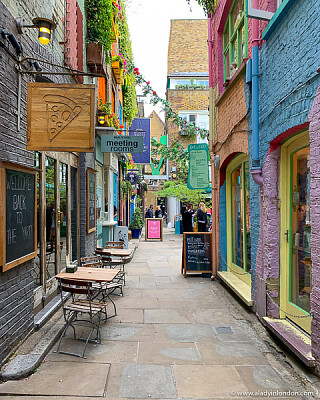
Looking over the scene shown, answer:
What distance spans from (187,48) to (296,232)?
1040 inches

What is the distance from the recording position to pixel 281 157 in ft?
16.9

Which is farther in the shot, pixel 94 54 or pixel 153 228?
pixel 153 228

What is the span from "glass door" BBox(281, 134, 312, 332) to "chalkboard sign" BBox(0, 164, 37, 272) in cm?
339

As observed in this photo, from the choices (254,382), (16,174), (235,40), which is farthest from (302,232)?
(235,40)

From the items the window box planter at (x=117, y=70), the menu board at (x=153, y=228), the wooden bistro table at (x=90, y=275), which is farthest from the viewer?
the menu board at (x=153, y=228)

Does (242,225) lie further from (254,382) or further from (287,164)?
(254,382)

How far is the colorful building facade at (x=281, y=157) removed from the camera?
386 cm

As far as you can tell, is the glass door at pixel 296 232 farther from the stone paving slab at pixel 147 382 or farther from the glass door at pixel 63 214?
the glass door at pixel 63 214

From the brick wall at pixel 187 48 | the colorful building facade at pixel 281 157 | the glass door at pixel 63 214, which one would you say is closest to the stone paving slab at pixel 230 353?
the colorful building facade at pixel 281 157

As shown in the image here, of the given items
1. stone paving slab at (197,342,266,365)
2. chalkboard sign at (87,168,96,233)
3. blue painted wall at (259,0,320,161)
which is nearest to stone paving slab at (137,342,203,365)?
stone paving slab at (197,342,266,365)

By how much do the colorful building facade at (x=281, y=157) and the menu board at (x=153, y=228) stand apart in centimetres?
1072

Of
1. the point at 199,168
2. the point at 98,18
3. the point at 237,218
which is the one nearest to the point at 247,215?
the point at 237,218

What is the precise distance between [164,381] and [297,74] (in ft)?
12.1

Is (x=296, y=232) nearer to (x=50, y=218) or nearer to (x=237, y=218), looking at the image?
(x=237, y=218)
